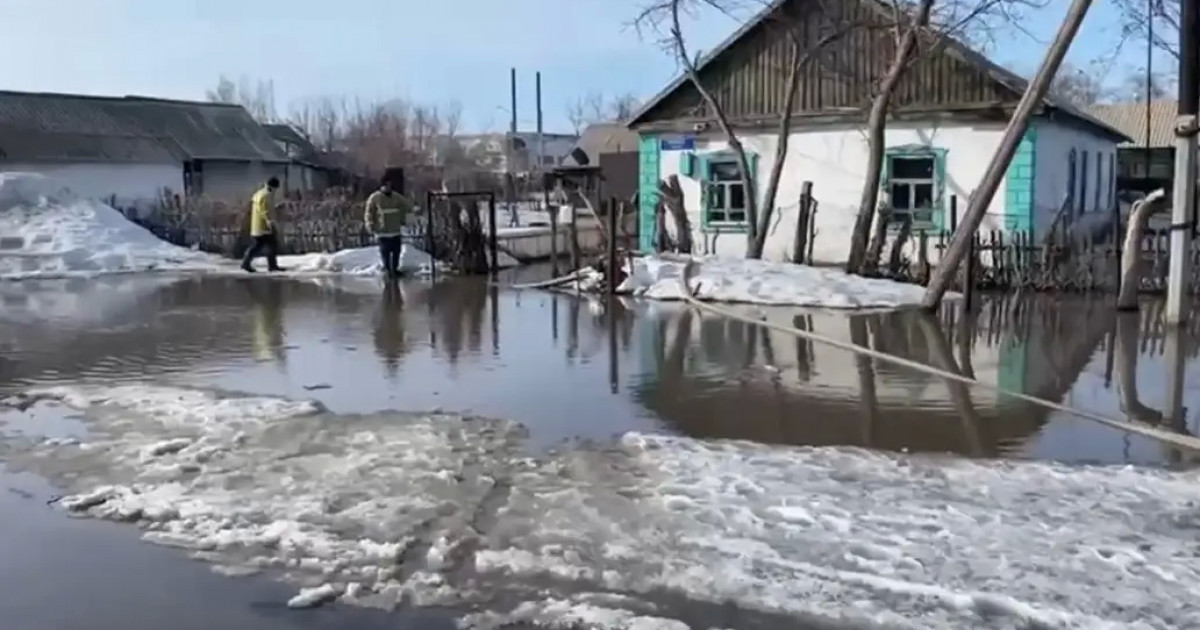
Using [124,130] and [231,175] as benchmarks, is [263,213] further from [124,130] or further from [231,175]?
[231,175]

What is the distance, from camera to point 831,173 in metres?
23.3

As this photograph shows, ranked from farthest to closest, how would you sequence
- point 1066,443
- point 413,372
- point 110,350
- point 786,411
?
point 110,350 < point 413,372 < point 786,411 < point 1066,443

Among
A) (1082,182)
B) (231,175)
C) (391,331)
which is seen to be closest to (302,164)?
(231,175)

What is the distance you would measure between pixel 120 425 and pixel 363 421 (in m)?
1.76

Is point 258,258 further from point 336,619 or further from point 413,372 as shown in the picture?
point 336,619

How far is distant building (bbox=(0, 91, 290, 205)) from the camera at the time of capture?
4194 cm

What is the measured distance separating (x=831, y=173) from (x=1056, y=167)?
4.16m

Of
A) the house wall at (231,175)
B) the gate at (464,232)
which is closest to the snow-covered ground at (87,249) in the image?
the gate at (464,232)

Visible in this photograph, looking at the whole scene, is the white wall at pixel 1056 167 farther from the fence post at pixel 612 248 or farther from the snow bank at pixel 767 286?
the fence post at pixel 612 248

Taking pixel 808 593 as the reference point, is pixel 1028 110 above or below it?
above

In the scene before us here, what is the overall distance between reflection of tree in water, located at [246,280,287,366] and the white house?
8.50 m

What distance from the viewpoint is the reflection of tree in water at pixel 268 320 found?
1240 centimetres

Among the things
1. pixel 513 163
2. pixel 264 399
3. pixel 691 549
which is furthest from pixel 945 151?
pixel 513 163

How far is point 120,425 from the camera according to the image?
8773mm
